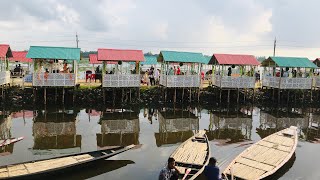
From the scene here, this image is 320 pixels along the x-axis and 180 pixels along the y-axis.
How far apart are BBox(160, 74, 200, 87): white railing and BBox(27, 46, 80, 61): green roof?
7.46 meters

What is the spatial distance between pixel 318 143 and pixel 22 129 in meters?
17.1

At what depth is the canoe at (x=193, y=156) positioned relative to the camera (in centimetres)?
1124

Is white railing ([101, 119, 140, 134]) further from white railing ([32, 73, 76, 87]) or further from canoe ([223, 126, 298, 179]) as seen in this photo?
canoe ([223, 126, 298, 179])

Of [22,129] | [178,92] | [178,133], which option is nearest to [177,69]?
[178,92]

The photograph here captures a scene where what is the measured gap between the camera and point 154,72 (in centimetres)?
3334

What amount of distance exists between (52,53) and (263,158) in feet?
60.7

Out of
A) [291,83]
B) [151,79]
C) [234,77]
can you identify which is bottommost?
[291,83]

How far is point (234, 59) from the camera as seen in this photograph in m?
28.4

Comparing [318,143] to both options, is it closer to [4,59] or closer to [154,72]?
[154,72]

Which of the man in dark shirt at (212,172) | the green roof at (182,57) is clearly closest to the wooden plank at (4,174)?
the man in dark shirt at (212,172)

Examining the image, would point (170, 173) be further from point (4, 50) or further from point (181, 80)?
point (4, 50)

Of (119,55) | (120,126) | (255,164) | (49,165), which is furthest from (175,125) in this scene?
(49,165)

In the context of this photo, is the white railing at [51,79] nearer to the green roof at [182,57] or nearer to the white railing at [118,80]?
the white railing at [118,80]

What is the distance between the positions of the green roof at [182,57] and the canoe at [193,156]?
41.6ft
